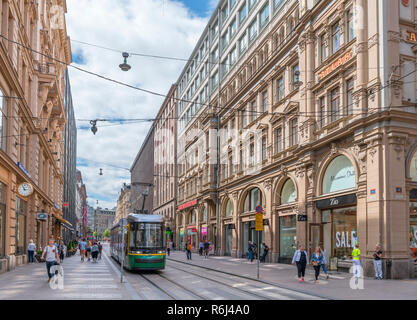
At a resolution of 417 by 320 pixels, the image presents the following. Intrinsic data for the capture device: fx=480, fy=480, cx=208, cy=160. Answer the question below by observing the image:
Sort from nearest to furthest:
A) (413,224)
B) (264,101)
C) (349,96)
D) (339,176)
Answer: (413,224)
(349,96)
(339,176)
(264,101)

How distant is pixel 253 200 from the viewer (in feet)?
130

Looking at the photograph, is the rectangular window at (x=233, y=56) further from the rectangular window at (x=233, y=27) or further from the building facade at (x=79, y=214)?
the building facade at (x=79, y=214)

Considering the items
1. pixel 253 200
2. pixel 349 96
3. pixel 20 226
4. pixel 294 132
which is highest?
pixel 349 96

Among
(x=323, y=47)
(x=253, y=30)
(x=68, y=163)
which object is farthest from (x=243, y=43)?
(x=68, y=163)

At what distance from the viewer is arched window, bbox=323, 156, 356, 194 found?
24.3m

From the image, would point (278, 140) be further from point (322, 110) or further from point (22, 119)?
point (22, 119)

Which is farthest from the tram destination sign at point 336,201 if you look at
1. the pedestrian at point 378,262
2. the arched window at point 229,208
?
the arched window at point 229,208

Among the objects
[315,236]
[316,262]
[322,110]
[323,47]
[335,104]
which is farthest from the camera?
[323,47]

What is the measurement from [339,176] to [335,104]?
3.92m

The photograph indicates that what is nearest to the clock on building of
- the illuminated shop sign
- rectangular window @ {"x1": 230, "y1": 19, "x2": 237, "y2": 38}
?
the illuminated shop sign

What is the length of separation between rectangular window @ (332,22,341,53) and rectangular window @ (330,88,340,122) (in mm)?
2297

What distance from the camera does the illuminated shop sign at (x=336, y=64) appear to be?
80.4ft

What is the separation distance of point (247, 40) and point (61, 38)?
2362 cm

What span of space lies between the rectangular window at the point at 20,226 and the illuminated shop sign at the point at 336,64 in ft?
62.1
